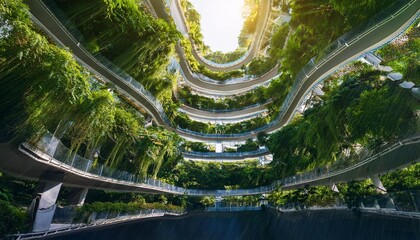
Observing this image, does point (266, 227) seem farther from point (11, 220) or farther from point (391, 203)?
point (11, 220)

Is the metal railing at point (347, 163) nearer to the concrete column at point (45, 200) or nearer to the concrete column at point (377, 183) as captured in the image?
the concrete column at point (377, 183)

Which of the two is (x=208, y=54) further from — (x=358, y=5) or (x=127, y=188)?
(x=358, y=5)

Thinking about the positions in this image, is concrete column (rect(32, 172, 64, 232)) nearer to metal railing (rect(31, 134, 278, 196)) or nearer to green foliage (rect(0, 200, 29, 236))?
green foliage (rect(0, 200, 29, 236))

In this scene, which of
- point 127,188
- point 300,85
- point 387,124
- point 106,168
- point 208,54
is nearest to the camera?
point 387,124

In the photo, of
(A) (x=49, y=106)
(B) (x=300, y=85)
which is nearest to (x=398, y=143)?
(B) (x=300, y=85)

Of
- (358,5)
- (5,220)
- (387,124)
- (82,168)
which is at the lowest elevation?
(5,220)

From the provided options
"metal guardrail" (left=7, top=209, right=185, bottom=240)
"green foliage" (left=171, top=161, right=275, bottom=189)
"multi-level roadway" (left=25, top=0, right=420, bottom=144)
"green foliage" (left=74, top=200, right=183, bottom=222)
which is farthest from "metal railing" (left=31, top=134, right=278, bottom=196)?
"green foliage" (left=171, top=161, right=275, bottom=189)
